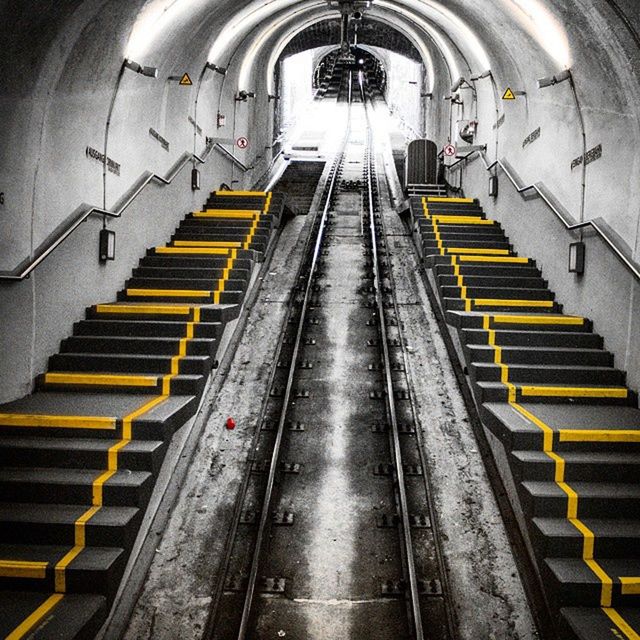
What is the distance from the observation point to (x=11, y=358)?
5316 millimetres

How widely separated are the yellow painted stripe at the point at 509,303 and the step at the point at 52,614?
17.3 feet

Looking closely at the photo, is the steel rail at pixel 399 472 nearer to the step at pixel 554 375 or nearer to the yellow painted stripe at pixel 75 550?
the step at pixel 554 375

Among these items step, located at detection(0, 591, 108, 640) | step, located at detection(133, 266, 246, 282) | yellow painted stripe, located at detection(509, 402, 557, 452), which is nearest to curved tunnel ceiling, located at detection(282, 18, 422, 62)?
step, located at detection(133, 266, 246, 282)

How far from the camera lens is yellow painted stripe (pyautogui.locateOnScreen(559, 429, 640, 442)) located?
15.8 ft

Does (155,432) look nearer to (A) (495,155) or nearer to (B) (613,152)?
(B) (613,152)

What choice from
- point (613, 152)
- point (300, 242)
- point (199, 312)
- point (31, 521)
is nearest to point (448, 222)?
point (300, 242)

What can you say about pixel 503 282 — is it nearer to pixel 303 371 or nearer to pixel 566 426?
pixel 303 371

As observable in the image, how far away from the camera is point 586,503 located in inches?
171

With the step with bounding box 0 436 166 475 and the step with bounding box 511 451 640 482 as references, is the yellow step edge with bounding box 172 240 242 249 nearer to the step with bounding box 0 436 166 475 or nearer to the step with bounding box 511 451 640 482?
the step with bounding box 0 436 166 475

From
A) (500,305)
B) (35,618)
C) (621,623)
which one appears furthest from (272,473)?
(500,305)

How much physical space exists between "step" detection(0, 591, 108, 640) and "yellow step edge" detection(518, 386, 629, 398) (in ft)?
12.8

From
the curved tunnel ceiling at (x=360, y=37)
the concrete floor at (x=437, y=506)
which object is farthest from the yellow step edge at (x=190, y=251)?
the curved tunnel ceiling at (x=360, y=37)

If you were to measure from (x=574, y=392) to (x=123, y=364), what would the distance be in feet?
14.2

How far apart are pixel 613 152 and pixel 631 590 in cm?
434
